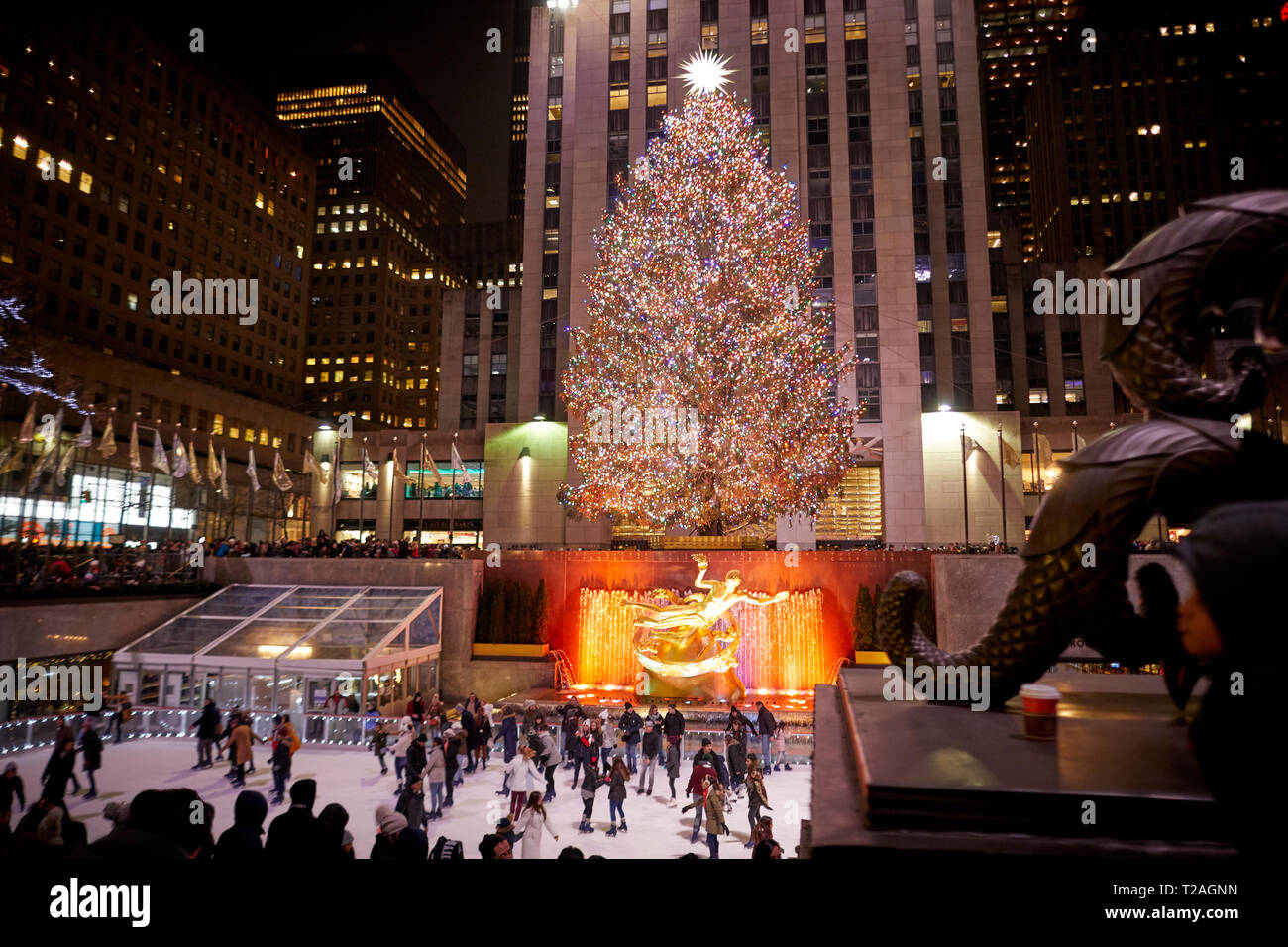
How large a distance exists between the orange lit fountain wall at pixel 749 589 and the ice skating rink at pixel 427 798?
5899mm

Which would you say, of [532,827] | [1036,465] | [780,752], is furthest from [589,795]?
[1036,465]

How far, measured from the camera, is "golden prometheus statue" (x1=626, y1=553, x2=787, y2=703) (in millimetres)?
18938

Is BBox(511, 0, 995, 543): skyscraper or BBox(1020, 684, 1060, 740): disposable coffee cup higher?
BBox(511, 0, 995, 543): skyscraper

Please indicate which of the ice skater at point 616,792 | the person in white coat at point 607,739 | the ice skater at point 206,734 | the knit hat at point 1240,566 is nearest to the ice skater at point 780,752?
the person in white coat at point 607,739

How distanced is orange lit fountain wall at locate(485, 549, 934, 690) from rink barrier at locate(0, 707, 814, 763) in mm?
4200

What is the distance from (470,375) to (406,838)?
1821 inches

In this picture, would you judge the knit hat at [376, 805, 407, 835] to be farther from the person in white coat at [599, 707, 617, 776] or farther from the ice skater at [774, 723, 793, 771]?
the ice skater at [774, 723, 793, 771]

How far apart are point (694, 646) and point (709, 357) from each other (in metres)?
11.6

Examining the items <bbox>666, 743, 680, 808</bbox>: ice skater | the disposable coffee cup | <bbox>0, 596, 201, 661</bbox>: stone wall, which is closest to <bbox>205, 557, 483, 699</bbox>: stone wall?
<bbox>0, 596, 201, 661</bbox>: stone wall

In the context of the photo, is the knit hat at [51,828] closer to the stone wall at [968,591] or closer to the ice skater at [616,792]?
the ice skater at [616,792]

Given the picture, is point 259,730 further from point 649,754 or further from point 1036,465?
point 1036,465
